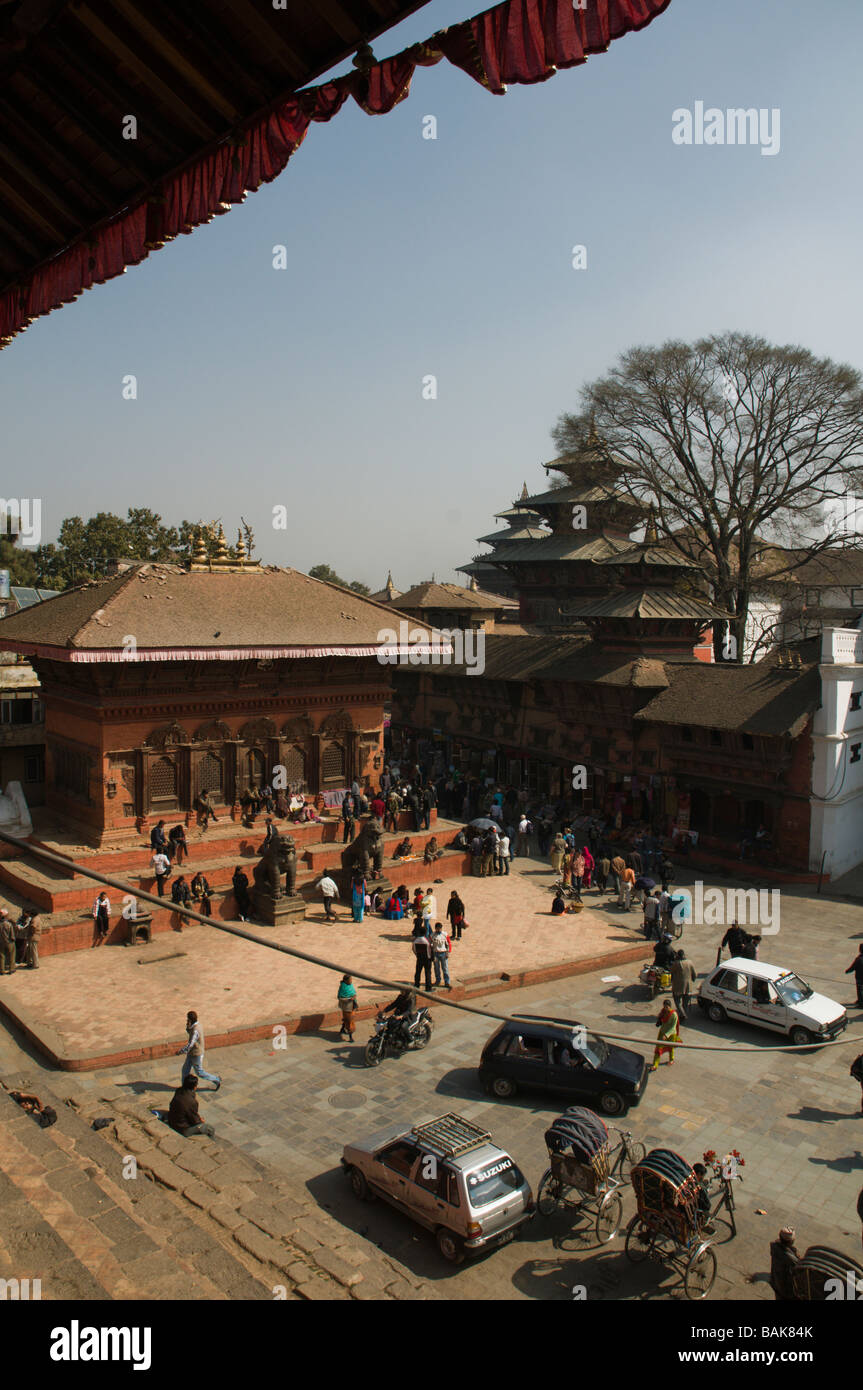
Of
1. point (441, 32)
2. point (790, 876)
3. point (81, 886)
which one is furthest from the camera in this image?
point (790, 876)

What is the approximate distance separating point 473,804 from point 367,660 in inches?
258

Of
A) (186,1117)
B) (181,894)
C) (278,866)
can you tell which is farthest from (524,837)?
(186,1117)

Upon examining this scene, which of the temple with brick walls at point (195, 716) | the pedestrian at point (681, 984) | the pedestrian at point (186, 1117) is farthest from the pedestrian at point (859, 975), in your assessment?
the pedestrian at point (186, 1117)

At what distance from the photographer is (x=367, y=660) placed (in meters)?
27.4

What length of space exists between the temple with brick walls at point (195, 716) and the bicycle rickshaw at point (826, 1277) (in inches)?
568

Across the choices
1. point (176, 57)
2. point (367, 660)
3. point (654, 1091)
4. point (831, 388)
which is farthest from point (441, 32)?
point (831, 388)

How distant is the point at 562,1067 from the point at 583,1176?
3.02 metres

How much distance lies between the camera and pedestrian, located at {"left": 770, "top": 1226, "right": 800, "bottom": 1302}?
27.1ft

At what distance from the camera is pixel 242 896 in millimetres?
20547

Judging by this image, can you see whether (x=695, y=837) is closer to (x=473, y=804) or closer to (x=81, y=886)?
(x=473, y=804)

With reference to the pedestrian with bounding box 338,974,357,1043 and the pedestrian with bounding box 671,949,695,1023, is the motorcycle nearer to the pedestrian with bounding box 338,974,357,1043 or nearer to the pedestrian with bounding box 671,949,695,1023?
the pedestrian with bounding box 338,974,357,1043

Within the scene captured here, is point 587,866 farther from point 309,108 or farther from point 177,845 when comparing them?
point 309,108

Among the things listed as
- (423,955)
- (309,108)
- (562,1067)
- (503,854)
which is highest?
(309,108)

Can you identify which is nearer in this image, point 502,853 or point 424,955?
point 424,955
